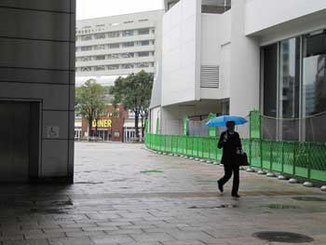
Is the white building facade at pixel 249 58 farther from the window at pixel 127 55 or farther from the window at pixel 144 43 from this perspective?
the window at pixel 127 55

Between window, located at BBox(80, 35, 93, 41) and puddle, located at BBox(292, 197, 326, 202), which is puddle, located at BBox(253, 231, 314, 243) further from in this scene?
window, located at BBox(80, 35, 93, 41)

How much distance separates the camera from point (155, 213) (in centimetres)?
1005

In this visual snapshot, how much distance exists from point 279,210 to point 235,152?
93.3 inches

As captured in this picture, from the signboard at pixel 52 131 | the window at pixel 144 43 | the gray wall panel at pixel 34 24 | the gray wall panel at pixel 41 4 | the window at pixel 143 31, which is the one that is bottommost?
the signboard at pixel 52 131

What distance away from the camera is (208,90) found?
36469 mm

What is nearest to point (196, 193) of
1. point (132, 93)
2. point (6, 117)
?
point (6, 117)

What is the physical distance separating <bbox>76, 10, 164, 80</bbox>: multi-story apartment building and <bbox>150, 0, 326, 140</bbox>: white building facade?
87.0 metres

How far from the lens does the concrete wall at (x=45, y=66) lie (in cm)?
1477

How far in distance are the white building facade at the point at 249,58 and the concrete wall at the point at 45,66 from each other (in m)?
8.11

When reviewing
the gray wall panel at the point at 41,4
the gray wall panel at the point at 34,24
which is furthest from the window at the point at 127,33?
the gray wall panel at the point at 34,24

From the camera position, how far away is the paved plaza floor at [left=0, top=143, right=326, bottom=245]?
7.86 meters

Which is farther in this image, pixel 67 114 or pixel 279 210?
pixel 67 114

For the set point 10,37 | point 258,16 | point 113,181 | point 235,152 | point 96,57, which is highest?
point 96,57

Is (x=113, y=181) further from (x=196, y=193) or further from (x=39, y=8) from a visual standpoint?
(x=39, y=8)
